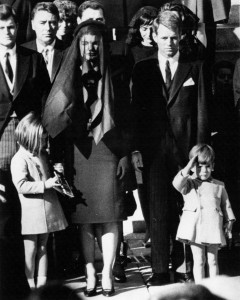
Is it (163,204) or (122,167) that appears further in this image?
(163,204)

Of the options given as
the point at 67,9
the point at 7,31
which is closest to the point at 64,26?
the point at 67,9

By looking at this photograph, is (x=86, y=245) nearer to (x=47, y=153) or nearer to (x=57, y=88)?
(x=47, y=153)

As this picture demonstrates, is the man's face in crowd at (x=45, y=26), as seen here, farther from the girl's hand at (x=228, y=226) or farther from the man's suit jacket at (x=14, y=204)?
the girl's hand at (x=228, y=226)

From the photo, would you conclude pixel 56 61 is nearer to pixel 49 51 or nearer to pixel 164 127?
pixel 49 51

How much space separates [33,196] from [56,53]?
2.86 feet

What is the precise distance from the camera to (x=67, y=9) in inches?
145

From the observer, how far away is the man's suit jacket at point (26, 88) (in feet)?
11.1

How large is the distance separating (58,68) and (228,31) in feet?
4.59

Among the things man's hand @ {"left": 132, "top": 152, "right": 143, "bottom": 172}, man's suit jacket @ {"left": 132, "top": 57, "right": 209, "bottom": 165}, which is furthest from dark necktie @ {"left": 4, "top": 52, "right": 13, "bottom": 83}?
man's hand @ {"left": 132, "top": 152, "right": 143, "bottom": 172}

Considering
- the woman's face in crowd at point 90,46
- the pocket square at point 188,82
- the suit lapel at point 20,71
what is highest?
the woman's face in crowd at point 90,46

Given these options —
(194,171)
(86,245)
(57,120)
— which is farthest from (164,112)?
(86,245)

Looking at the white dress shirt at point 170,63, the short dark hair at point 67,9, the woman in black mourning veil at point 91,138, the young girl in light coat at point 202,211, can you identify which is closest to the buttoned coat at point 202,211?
the young girl in light coat at point 202,211

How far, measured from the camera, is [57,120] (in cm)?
338

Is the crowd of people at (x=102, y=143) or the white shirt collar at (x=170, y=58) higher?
the white shirt collar at (x=170, y=58)
